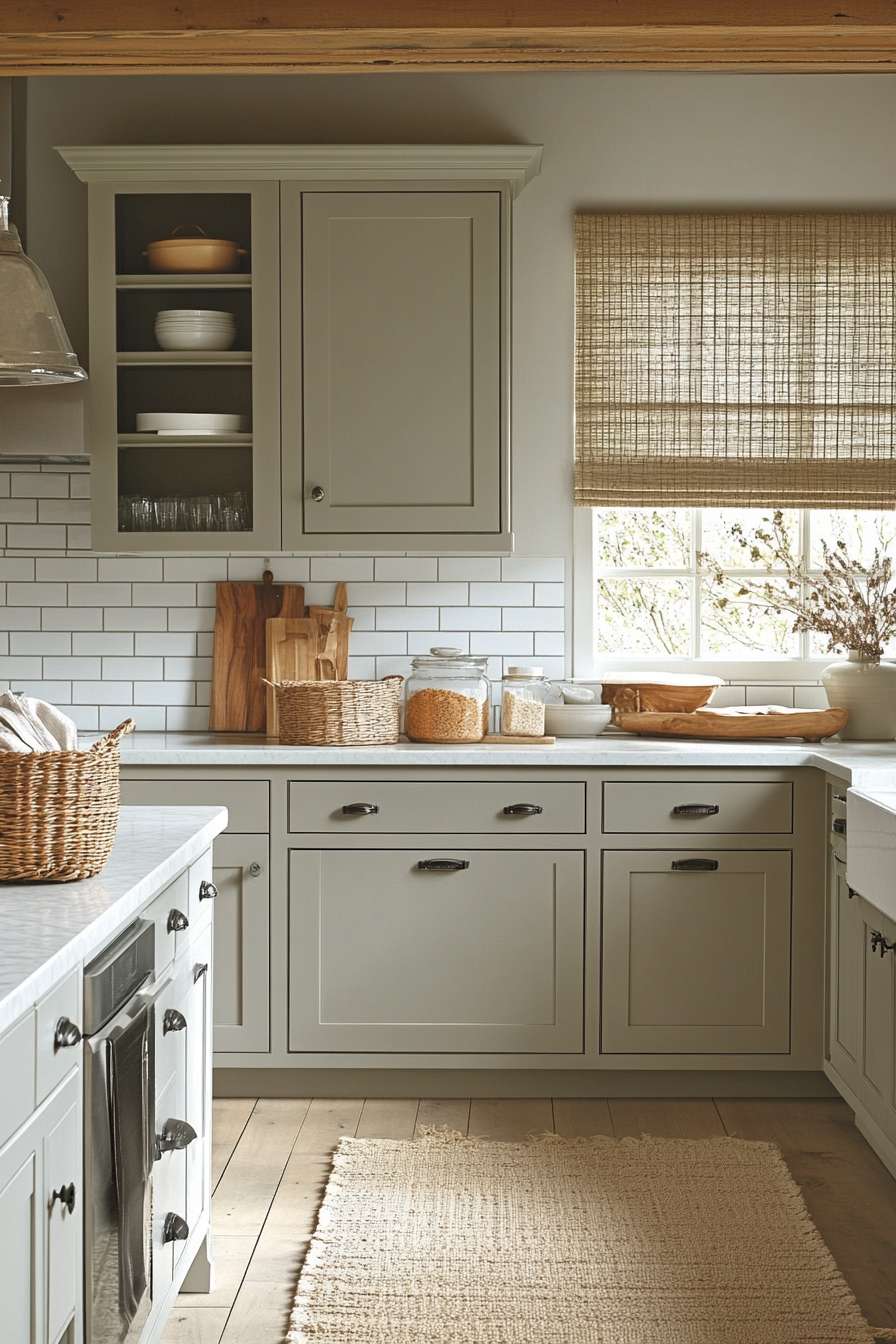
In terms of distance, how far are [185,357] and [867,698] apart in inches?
92.8

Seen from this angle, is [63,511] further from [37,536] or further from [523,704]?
[523,704]

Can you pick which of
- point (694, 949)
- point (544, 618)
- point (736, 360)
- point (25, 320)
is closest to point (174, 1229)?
point (25, 320)

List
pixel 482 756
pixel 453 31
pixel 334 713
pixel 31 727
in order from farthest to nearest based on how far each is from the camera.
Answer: pixel 334 713, pixel 482 756, pixel 453 31, pixel 31 727

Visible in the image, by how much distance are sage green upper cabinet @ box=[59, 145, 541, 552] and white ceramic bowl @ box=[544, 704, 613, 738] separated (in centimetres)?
56

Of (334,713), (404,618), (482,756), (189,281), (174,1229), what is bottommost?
(174,1229)

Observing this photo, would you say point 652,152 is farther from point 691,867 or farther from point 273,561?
point 691,867

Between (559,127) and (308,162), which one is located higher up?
(559,127)

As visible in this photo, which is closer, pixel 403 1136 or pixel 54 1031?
pixel 54 1031

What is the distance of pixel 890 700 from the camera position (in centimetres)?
397

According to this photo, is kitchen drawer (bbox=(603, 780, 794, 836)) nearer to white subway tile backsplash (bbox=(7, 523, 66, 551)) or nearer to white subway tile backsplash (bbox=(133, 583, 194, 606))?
white subway tile backsplash (bbox=(133, 583, 194, 606))

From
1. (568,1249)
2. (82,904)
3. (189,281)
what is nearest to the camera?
(82,904)

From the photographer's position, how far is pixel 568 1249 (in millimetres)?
2744

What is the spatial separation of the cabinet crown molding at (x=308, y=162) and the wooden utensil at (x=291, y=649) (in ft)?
4.49

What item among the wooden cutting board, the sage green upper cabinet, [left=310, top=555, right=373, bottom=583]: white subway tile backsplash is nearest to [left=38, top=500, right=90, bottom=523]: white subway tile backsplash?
the sage green upper cabinet
